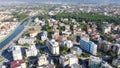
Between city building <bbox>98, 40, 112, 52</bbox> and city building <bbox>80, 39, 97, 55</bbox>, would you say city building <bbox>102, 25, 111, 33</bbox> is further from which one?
city building <bbox>80, 39, 97, 55</bbox>

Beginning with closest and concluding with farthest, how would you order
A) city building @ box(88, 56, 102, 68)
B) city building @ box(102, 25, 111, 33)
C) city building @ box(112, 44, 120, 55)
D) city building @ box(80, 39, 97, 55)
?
1. city building @ box(88, 56, 102, 68)
2. city building @ box(112, 44, 120, 55)
3. city building @ box(80, 39, 97, 55)
4. city building @ box(102, 25, 111, 33)

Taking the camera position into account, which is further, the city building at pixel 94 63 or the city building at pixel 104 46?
the city building at pixel 104 46

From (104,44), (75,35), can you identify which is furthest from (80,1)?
(104,44)

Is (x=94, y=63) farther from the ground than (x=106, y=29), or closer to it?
closer to it

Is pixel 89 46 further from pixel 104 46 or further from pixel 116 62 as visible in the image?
pixel 116 62

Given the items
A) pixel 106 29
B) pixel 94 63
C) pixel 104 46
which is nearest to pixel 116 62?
pixel 94 63

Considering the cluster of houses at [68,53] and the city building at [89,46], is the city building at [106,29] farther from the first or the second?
the city building at [89,46]

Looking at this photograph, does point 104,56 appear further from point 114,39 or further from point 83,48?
point 114,39

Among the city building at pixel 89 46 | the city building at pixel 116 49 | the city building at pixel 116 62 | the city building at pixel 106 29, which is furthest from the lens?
the city building at pixel 106 29

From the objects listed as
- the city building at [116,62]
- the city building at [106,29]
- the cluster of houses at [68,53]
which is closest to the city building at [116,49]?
the cluster of houses at [68,53]

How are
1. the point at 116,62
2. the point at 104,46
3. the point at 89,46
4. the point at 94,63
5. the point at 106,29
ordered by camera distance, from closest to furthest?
the point at 94,63
the point at 116,62
the point at 89,46
the point at 104,46
the point at 106,29

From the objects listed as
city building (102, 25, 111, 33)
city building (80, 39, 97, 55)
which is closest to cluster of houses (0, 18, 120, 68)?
city building (80, 39, 97, 55)
